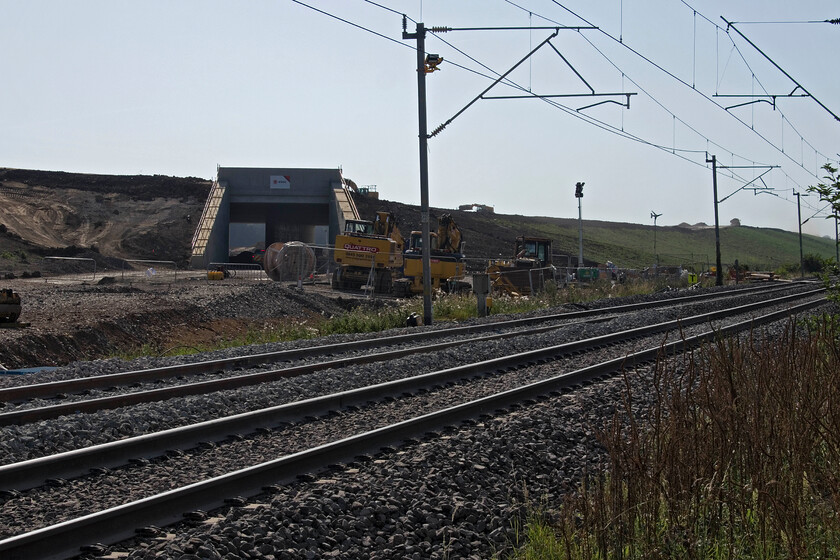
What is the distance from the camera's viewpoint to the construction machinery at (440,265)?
3938cm

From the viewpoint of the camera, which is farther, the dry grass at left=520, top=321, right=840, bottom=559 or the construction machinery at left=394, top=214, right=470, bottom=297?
the construction machinery at left=394, top=214, right=470, bottom=297

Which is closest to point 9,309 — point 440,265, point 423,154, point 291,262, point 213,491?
point 423,154

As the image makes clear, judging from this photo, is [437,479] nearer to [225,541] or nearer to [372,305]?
[225,541]

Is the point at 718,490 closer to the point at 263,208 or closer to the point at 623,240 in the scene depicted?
the point at 263,208

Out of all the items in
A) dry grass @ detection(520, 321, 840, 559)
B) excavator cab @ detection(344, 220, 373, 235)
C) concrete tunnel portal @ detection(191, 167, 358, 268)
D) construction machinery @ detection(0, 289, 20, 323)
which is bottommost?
dry grass @ detection(520, 321, 840, 559)

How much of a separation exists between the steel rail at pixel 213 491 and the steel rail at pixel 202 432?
145 centimetres

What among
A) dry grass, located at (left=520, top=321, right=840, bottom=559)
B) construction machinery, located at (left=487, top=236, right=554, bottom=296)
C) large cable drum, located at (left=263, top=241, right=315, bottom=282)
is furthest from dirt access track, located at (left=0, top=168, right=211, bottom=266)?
dry grass, located at (left=520, top=321, right=840, bottom=559)

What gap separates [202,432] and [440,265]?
113 feet

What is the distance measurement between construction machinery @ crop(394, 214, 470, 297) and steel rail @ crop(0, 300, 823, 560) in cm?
2511

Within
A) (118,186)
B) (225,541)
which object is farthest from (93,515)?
(118,186)

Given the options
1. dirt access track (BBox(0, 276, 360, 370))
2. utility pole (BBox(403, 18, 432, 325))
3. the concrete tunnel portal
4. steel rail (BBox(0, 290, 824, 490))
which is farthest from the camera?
the concrete tunnel portal

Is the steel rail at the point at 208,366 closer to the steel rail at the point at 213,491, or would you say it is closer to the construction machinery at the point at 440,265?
the steel rail at the point at 213,491

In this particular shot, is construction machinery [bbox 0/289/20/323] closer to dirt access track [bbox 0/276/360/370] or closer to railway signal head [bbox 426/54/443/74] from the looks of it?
dirt access track [bbox 0/276/360/370]

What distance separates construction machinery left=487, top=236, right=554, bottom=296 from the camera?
4031 centimetres
